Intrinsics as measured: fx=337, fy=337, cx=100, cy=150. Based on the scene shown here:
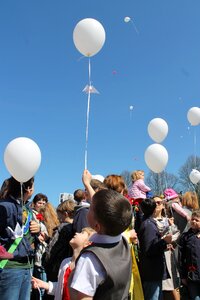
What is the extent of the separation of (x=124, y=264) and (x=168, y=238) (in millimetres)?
2540

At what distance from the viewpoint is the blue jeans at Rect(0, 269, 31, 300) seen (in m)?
3.02

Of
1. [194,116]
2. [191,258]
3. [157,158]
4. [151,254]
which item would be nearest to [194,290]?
[191,258]

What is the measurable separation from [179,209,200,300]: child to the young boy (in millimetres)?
3009

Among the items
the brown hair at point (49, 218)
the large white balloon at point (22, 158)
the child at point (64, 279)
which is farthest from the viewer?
the brown hair at point (49, 218)

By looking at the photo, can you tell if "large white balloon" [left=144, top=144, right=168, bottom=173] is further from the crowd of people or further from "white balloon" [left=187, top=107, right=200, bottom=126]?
"white balloon" [left=187, top=107, right=200, bottom=126]

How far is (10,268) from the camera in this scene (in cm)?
308

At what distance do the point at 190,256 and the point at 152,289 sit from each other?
767 mm

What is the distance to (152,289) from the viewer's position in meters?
4.32

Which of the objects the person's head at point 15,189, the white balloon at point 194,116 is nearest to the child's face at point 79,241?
the person's head at point 15,189

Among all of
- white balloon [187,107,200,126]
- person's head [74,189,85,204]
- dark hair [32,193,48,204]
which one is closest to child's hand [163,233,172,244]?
person's head [74,189,85,204]

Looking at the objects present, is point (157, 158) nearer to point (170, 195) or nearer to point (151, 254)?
point (170, 195)

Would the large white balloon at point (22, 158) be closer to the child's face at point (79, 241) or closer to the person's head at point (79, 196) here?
the child's face at point (79, 241)

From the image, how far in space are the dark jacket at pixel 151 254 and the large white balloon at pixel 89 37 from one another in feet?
8.76

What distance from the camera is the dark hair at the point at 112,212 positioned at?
190 cm
